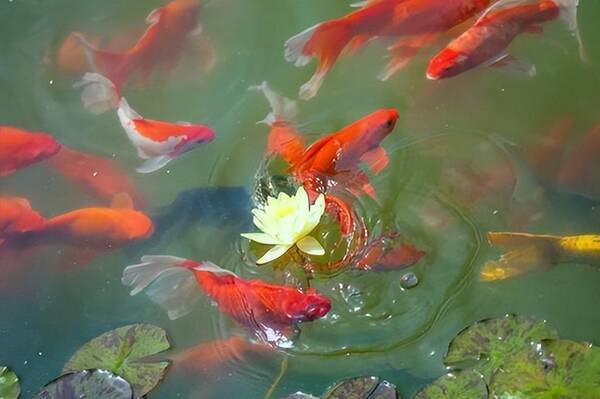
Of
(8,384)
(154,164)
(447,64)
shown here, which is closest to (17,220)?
(154,164)

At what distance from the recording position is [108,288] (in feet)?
8.46

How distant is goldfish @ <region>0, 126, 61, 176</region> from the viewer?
2.86 metres

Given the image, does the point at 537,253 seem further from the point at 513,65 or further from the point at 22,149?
the point at 22,149

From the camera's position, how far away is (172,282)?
8.08ft

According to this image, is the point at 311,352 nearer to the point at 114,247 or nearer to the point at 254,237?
the point at 254,237

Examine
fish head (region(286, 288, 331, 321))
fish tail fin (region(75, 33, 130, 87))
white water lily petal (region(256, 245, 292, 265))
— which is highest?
fish tail fin (region(75, 33, 130, 87))

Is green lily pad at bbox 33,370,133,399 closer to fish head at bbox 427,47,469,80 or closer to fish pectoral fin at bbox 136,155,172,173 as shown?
fish pectoral fin at bbox 136,155,172,173

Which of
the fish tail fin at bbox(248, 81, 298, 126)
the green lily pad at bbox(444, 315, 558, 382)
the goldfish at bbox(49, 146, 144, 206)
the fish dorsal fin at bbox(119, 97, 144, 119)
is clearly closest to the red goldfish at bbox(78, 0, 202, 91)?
the fish dorsal fin at bbox(119, 97, 144, 119)

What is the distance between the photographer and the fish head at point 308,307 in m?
2.30

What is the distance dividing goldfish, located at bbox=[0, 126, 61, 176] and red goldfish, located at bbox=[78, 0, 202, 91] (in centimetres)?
34

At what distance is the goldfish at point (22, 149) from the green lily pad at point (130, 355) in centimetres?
77

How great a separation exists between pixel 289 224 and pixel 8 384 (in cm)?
91

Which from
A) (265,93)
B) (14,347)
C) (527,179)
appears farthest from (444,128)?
(14,347)

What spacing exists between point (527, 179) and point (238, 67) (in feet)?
3.65
